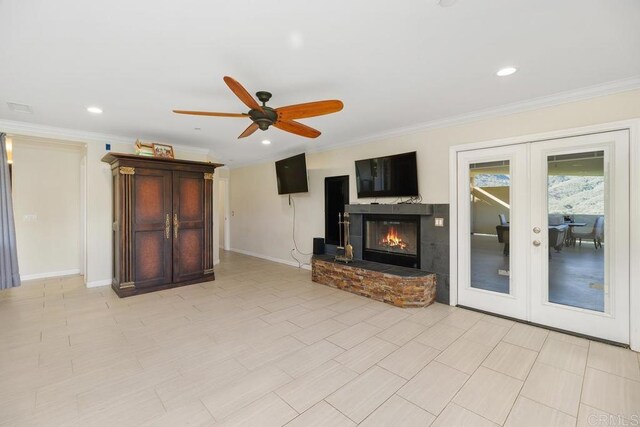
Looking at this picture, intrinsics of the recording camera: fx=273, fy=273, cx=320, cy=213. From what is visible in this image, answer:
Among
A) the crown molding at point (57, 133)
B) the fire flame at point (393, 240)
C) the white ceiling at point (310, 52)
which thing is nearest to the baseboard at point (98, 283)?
the crown molding at point (57, 133)

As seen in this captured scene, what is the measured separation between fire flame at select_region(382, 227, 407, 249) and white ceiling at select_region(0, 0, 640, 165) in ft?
6.21

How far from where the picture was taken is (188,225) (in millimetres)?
4758

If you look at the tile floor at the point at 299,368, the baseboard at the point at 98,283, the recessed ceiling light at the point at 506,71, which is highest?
the recessed ceiling light at the point at 506,71

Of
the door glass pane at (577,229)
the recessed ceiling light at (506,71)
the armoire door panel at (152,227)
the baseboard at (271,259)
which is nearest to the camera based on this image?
the recessed ceiling light at (506,71)

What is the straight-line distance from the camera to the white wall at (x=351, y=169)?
2.82 m

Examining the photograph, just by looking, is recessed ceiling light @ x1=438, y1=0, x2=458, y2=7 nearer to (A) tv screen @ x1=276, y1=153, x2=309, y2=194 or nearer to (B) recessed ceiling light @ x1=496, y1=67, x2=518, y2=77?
(B) recessed ceiling light @ x1=496, y1=67, x2=518, y2=77

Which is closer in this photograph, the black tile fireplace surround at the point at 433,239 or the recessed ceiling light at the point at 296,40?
the recessed ceiling light at the point at 296,40

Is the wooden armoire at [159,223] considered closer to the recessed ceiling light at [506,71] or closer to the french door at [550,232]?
the french door at [550,232]

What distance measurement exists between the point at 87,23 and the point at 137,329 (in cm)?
284

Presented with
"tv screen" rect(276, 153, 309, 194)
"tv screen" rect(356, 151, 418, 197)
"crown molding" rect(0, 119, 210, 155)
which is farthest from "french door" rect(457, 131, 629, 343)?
"crown molding" rect(0, 119, 210, 155)

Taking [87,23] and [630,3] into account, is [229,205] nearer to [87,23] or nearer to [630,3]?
[87,23]

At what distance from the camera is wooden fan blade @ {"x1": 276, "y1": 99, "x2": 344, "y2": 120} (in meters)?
2.26


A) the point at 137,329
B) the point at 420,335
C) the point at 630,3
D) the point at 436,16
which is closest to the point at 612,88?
the point at 630,3

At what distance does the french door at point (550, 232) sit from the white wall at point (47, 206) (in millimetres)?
6983
